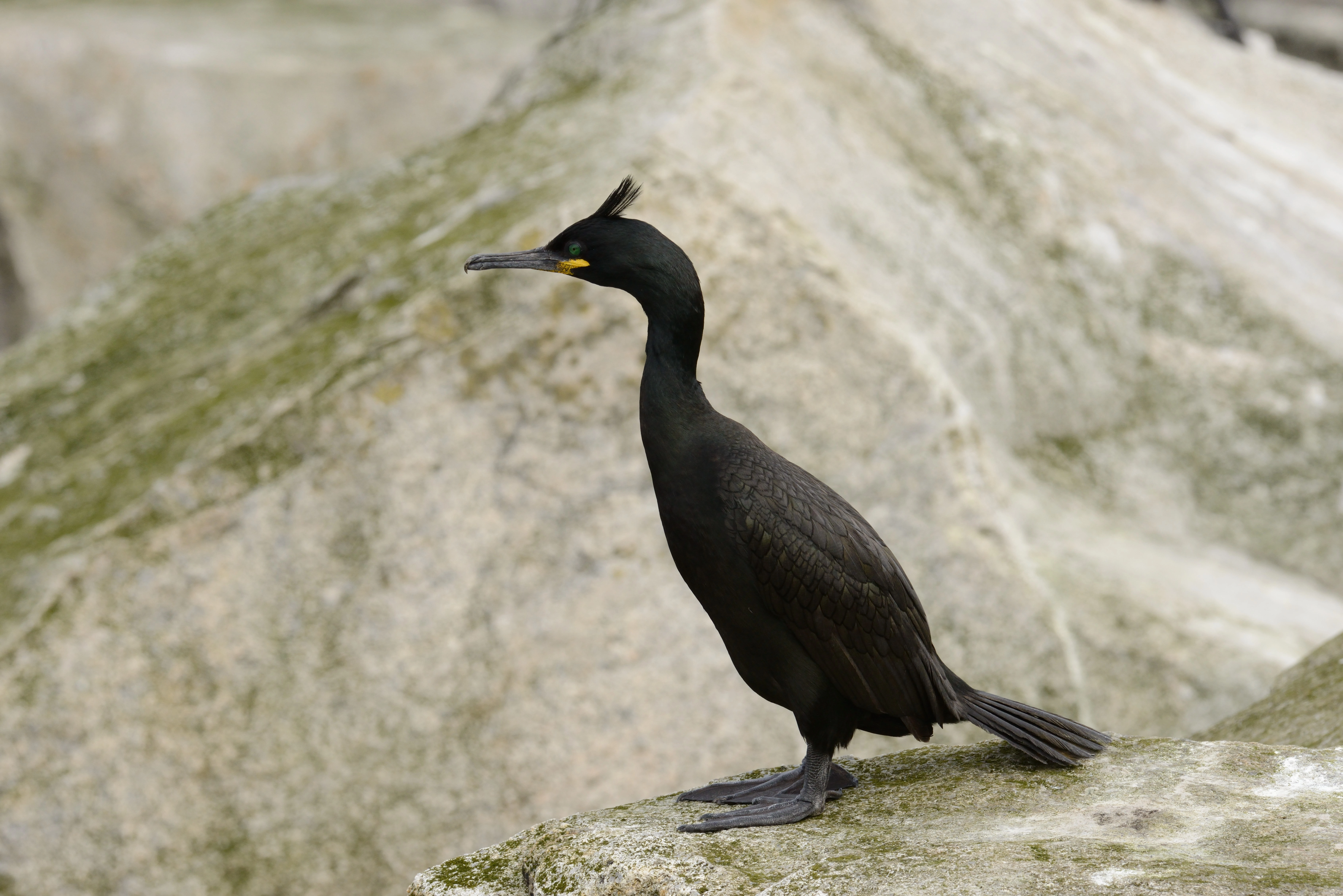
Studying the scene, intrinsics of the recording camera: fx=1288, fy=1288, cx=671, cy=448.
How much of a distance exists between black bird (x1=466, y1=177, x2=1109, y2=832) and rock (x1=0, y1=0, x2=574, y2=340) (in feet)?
36.6

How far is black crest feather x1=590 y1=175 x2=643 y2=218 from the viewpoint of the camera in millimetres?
4668

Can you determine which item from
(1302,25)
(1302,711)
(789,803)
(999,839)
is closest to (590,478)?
(789,803)

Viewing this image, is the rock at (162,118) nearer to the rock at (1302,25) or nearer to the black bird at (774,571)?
the rock at (1302,25)

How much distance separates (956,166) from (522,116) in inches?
121

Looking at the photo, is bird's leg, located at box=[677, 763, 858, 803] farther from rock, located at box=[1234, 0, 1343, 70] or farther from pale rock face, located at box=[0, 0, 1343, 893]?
rock, located at box=[1234, 0, 1343, 70]

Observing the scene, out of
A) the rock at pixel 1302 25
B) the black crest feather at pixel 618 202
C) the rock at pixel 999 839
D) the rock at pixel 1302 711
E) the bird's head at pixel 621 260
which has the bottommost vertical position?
the rock at pixel 1302 711

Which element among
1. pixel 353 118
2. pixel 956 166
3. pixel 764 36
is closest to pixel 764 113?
pixel 764 36

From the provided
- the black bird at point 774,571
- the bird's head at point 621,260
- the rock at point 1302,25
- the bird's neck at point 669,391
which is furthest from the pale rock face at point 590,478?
the rock at point 1302,25

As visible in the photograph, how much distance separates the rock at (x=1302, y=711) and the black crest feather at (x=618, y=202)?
11.1ft

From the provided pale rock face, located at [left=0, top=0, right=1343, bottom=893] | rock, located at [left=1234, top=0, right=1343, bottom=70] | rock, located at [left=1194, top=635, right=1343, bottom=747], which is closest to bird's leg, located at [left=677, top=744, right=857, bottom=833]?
pale rock face, located at [left=0, top=0, right=1343, bottom=893]

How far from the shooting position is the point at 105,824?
6285 millimetres

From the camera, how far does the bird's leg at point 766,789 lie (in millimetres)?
4738

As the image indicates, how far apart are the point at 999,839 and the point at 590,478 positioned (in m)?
3.38

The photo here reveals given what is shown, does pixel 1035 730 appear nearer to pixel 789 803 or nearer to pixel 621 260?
pixel 789 803
